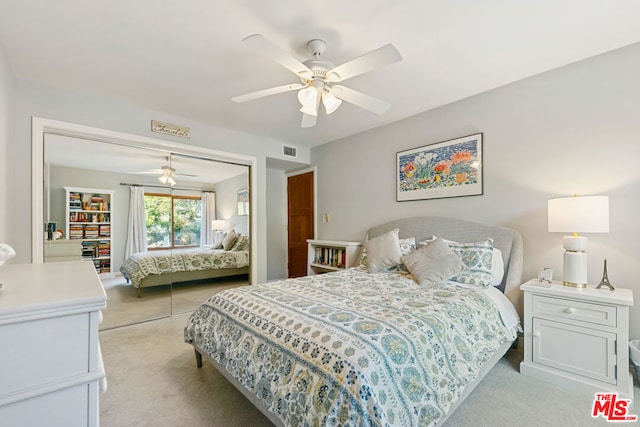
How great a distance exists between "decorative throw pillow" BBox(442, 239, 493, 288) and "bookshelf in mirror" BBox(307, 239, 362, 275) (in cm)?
148

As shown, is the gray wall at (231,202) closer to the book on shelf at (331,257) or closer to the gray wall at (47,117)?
the gray wall at (47,117)

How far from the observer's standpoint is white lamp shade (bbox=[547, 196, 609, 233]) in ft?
6.75

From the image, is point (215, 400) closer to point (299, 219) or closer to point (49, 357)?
point (49, 357)

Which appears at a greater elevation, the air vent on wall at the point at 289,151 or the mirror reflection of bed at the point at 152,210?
the air vent on wall at the point at 289,151

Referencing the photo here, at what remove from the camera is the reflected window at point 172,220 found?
3746 millimetres

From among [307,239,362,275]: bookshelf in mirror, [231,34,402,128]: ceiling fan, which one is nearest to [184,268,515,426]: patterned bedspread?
[231,34,402,128]: ceiling fan

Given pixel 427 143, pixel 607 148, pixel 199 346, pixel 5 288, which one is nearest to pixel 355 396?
pixel 5 288

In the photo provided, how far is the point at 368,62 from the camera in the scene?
1805 mm

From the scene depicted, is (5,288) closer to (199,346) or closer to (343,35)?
(199,346)

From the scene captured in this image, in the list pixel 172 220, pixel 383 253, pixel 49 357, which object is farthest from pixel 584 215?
pixel 172 220

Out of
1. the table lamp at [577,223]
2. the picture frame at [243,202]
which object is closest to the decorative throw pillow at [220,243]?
the picture frame at [243,202]

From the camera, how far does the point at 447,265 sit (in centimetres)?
254

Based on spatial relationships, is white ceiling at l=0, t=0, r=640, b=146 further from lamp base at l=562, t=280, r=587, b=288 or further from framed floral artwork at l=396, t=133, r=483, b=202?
lamp base at l=562, t=280, r=587, b=288

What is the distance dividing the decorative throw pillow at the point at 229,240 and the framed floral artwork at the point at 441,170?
8.03 feet
